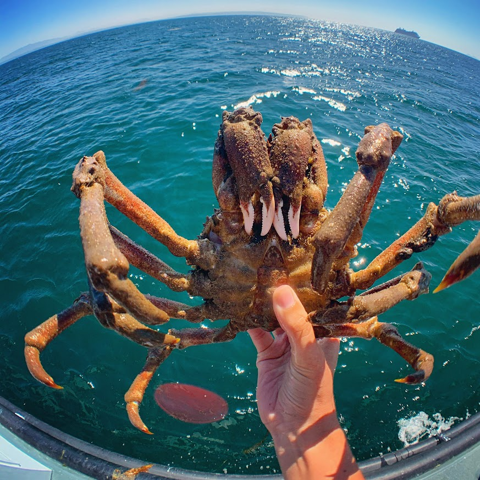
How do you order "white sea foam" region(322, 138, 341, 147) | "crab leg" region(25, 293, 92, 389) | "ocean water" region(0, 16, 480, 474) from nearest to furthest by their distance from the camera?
"crab leg" region(25, 293, 92, 389) < "ocean water" region(0, 16, 480, 474) < "white sea foam" region(322, 138, 341, 147)

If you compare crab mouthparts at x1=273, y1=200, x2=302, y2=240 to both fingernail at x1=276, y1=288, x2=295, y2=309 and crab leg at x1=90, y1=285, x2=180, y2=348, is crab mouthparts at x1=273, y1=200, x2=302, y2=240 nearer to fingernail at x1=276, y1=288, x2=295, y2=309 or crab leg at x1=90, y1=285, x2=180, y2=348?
fingernail at x1=276, y1=288, x2=295, y2=309

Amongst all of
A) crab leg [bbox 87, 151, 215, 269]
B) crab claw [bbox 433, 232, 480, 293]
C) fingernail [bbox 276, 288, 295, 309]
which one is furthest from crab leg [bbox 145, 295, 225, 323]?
crab claw [bbox 433, 232, 480, 293]

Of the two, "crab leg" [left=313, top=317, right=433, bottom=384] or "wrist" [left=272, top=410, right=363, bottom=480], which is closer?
"wrist" [left=272, top=410, right=363, bottom=480]

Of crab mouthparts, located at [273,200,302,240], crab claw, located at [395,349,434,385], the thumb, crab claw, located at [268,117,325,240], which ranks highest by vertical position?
crab claw, located at [268,117,325,240]

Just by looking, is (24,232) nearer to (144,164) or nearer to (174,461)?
(144,164)

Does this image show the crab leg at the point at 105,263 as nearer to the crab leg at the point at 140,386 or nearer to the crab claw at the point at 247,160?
the crab claw at the point at 247,160

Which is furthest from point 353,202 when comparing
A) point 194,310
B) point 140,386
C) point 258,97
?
point 258,97

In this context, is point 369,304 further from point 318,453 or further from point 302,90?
point 302,90
